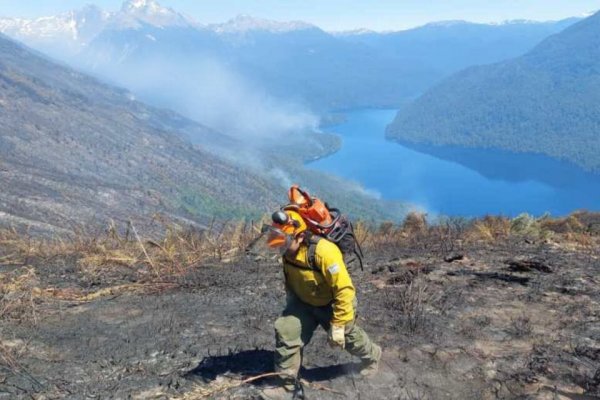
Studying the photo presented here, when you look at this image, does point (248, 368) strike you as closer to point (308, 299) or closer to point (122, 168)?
point (308, 299)

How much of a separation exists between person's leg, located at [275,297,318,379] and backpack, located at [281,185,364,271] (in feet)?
2.09

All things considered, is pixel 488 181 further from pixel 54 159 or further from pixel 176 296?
pixel 176 296

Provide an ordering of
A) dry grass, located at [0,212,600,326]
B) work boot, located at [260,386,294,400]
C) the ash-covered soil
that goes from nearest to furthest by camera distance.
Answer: work boot, located at [260,386,294,400] < the ash-covered soil < dry grass, located at [0,212,600,326]

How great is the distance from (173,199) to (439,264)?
385ft

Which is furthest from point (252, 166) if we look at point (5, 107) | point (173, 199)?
point (5, 107)

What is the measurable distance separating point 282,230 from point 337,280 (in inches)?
23.9

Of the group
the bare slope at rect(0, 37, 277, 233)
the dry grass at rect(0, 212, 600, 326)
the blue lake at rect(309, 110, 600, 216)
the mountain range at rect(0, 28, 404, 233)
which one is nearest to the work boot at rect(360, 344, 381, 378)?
the dry grass at rect(0, 212, 600, 326)

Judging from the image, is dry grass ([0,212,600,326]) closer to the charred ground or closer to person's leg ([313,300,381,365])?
the charred ground

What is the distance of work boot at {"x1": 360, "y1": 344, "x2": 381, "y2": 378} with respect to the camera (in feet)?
15.9

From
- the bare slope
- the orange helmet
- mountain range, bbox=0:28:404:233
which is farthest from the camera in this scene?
mountain range, bbox=0:28:404:233

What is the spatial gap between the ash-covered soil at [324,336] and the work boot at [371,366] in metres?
0.08

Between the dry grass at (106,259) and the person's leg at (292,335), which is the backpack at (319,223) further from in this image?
the dry grass at (106,259)

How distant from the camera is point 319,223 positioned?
14.1 feet

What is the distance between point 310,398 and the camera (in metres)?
4.49
